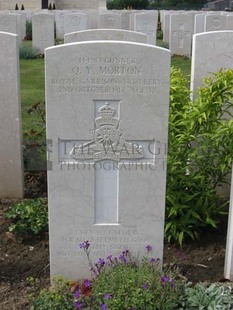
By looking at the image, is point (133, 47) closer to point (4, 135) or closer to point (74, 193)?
point (74, 193)

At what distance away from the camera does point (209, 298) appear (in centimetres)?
333

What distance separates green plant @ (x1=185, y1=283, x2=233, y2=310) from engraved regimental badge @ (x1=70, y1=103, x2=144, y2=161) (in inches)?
37.6

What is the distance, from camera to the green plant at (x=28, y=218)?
4.52 m

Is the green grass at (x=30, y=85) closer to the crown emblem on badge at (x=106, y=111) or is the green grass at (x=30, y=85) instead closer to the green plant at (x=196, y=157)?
the green plant at (x=196, y=157)

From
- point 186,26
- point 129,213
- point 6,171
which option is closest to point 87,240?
point 129,213

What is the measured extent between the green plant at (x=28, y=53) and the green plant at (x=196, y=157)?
1141cm

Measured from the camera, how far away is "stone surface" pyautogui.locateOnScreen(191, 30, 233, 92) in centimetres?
495

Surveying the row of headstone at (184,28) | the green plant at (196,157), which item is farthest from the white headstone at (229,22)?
the green plant at (196,157)

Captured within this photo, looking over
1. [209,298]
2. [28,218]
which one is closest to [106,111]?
[209,298]

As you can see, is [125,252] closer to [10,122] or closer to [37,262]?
[37,262]

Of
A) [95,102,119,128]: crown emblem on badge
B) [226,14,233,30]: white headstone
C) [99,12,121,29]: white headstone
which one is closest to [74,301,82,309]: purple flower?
[95,102,119,128]: crown emblem on badge

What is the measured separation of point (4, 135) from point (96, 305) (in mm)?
2602

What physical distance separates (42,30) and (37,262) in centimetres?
1288

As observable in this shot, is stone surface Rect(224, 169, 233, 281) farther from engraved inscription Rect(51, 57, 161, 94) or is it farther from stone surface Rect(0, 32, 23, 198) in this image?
stone surface Rect(0, 32, 23, 198)
